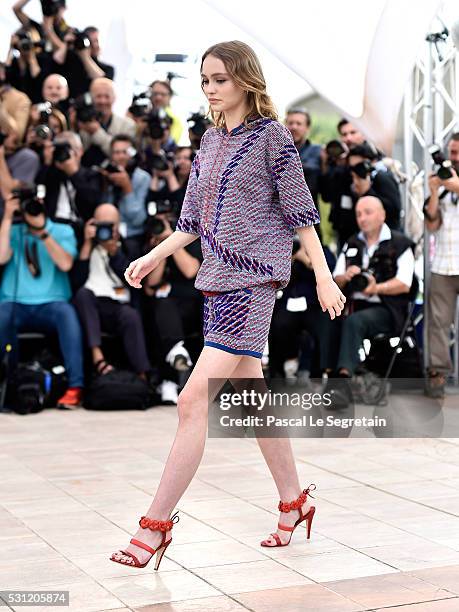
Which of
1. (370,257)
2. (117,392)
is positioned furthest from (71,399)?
(370,257)

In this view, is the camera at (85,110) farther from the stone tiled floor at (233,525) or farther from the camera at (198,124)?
the stone tiled floor at (233,525)

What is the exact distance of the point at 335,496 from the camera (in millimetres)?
4301

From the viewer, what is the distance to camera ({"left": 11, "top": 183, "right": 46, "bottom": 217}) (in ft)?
22.1

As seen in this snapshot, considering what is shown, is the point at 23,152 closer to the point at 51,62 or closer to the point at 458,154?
the point at 51,62

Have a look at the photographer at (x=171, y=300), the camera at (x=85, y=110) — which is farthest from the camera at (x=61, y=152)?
the photographer at (x=171, y=300)

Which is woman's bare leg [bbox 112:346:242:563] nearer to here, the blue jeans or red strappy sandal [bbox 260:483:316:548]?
red strappy sandal [bbox 260:483:316:548]

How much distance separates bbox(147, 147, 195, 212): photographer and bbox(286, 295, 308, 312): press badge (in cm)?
104

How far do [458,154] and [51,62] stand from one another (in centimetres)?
364

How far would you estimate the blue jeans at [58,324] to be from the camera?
22.2 ft

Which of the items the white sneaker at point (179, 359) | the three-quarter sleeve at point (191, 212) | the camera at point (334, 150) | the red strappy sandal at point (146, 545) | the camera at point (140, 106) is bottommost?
the red strappy sandal at point (146, 545)

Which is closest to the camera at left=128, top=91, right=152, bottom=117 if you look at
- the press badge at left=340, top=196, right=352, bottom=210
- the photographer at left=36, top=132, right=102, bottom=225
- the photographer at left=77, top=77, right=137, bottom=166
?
the photographer at left=77, top=77, right=137, bottom=166

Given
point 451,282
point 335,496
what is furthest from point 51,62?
point 335,496

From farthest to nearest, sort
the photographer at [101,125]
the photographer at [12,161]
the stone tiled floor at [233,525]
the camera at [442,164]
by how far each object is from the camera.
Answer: the photographer at [101,125] → the photographer at [12,161] → the camera at [442,164] → the stone tiled floor at [233,525]

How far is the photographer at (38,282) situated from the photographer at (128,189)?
451mm
